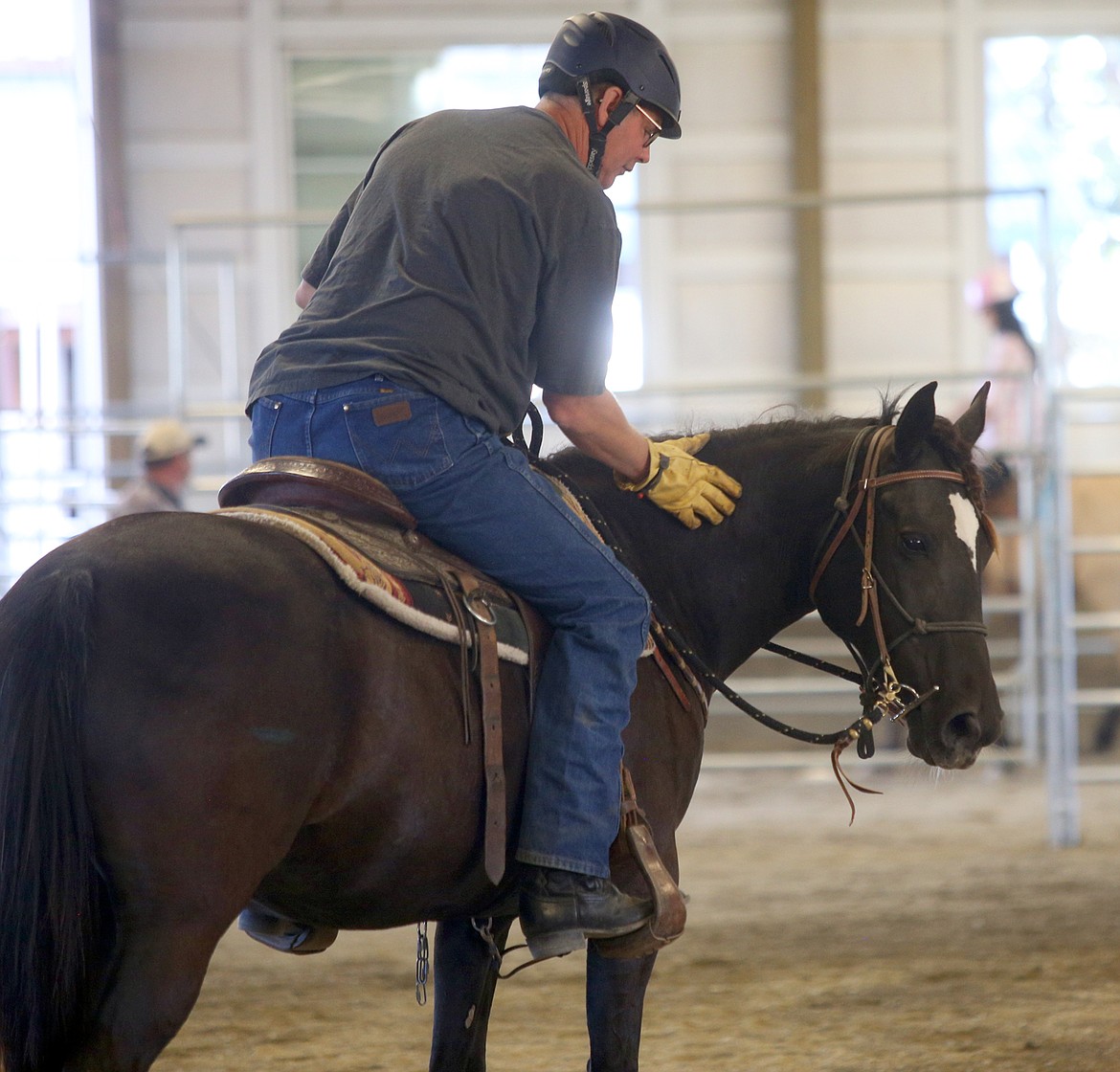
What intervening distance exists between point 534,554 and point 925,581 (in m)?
0.70

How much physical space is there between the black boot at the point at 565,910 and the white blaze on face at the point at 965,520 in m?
0.85

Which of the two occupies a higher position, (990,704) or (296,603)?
(296,603)

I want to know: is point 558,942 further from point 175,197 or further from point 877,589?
point 175,197

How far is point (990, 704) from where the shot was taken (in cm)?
236

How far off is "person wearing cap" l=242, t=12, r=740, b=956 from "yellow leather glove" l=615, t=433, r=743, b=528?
200 millimetres

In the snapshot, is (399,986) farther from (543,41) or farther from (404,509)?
(543,41)

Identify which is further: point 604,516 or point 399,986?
point 399,986

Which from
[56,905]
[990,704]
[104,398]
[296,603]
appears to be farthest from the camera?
[104,398]

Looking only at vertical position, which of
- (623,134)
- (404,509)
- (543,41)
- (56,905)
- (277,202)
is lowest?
(56,905)

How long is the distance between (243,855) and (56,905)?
0.22 meters

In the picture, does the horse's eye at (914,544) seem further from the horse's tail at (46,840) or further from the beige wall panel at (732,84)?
the beige wall panel at (732,84)

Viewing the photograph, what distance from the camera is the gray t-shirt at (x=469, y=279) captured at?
6.89ft

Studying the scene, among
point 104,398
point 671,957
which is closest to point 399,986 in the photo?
point 671,957

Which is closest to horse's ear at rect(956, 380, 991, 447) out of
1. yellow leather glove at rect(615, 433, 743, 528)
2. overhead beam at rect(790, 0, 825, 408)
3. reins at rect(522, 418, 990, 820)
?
reins at rect(522, 418, 990, 820)
